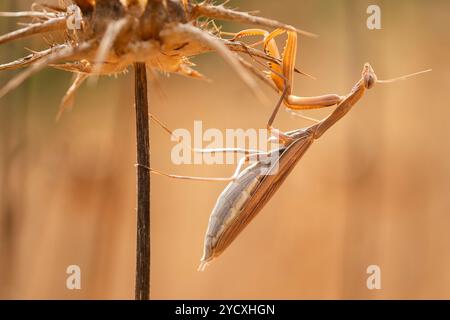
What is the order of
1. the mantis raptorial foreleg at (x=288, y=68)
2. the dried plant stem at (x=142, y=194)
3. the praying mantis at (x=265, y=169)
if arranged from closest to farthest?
the dried plant stem at (x=142, y=194)
the mantis raptorial foreleg at (x=288, y=68)
the praying mantis at (x=265, y=169)

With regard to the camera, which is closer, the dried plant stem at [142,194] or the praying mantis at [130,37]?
the praying mantis at [130,37]

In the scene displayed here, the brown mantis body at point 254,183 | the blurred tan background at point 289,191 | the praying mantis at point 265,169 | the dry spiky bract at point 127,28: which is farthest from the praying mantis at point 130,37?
the blurred tan background at point 289,191

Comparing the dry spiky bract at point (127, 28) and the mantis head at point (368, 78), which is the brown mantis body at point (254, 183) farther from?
the dry spiky bract at point (127, 28)

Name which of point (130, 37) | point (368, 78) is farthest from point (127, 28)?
point (368, 78)

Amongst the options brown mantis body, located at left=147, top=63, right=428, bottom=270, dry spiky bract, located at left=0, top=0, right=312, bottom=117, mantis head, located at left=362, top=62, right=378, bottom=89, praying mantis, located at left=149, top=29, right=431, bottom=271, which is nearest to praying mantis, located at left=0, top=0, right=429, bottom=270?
dry spiky bract, located at left=0, top=0, right=312, bottom=117

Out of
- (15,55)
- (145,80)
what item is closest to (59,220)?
(15,55)

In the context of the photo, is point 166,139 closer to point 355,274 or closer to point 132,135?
point 132,135

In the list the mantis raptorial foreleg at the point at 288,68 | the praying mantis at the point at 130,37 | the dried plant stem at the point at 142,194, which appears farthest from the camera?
the mantis raptorial foreleg at the point at 288,68
